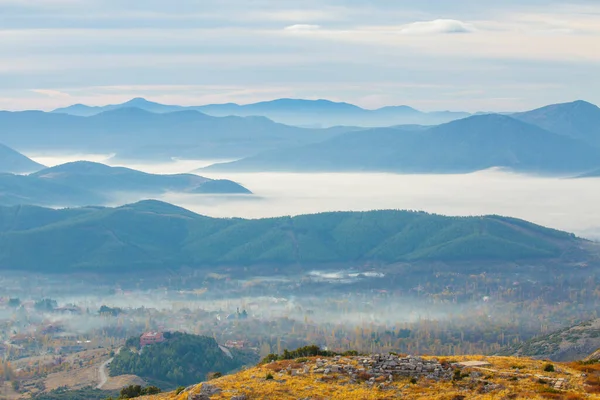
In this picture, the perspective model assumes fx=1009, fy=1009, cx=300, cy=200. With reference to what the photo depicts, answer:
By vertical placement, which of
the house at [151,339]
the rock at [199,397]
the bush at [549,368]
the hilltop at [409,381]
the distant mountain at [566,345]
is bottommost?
the house at [151,339]

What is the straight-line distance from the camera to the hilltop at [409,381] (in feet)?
216

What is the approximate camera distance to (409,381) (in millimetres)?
69062

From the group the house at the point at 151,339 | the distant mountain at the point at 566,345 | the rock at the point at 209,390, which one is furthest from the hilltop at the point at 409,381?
the house at the point at 151,339

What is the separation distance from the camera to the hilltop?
65875 millimetres

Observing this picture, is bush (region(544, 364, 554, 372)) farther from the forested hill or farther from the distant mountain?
the forested hill

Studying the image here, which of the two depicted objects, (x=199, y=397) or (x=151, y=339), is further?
(x=151, y=339)

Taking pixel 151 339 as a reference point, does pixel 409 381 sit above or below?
above

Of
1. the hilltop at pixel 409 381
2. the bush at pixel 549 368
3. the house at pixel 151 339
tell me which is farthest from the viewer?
the house at pixel 151 339

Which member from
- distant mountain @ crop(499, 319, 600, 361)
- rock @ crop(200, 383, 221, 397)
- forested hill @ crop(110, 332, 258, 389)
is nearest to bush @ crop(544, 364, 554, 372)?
rock @ crop(200, 383, 221, 397)

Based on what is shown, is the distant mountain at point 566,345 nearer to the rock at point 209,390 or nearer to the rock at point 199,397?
the rock at point 209,390

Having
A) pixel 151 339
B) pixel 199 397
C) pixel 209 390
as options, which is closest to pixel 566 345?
pixel 151 339

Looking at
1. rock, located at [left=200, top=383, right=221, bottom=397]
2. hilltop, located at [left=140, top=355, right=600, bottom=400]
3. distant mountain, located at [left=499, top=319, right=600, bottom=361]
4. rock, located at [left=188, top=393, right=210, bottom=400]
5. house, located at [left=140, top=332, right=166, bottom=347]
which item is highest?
hilltop, located at [left=140, top=355, right=600, bottom=400]

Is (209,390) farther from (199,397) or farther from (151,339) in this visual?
(151,339)

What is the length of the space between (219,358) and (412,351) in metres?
40.1
